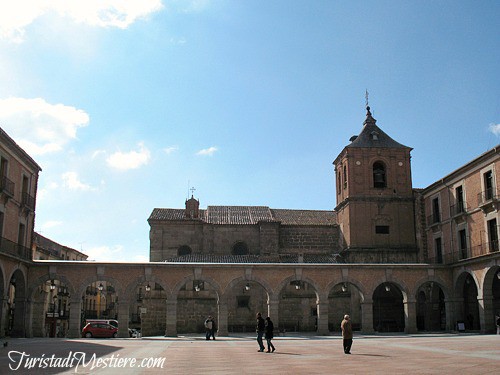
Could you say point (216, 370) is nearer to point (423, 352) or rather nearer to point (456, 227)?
point (423, 352)

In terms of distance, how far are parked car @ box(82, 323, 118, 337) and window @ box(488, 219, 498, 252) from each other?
893 inches

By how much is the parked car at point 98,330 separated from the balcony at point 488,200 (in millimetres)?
23073

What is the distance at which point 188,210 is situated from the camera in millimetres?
45469

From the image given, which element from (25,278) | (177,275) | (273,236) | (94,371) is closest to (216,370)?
(94,371)

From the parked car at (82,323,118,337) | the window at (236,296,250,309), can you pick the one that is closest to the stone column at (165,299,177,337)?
the parked car at (82,323,118,337)

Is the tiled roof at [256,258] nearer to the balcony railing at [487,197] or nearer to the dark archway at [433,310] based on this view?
the dark archway at [433,310]

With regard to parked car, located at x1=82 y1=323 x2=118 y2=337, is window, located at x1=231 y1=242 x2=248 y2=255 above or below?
above

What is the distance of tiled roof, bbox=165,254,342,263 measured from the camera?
4106 cm

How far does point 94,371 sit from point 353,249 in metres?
29.9

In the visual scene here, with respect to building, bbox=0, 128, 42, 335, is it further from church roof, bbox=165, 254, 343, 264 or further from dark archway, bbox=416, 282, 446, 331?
dark archway, bbox=416, 282, 446, 331

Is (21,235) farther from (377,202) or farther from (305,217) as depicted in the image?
(377,202)

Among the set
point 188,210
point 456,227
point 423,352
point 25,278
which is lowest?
point 423,352

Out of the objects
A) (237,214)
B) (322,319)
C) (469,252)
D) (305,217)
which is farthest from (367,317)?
(237,214)

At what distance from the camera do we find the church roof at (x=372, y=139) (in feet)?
140
